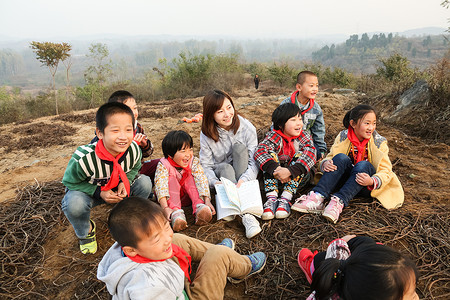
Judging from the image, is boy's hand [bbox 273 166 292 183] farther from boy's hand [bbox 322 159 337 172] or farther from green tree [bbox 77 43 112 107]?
green tree [bbox 77 43 112 107]

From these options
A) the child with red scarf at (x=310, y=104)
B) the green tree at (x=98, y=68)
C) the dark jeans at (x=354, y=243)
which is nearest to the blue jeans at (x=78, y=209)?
the dark jeans at (x=354, y=243)

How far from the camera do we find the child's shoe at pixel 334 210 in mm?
2328

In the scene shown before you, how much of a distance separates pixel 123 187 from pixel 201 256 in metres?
0.92

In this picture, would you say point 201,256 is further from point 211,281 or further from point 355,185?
Answer: point 355,185

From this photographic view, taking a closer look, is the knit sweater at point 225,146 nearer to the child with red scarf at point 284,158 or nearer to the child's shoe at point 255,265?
the child with red scarf at point 284,158

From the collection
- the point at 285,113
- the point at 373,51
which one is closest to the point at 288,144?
the point at 285,113

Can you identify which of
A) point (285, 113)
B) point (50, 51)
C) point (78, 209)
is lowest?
point (78, 209)

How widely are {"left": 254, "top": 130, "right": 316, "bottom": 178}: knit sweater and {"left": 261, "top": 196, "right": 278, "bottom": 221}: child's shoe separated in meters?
0.28

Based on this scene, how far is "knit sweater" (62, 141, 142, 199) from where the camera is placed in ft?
6.86

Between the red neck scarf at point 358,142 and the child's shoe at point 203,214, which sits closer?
the child's shoe at point 203,214

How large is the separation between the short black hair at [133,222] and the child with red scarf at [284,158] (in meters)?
1.42

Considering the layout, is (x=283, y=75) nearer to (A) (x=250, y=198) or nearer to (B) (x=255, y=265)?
(A) (x=250, y=198)

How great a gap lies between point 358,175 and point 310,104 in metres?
1.26

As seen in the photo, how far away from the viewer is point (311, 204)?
2486 mm
